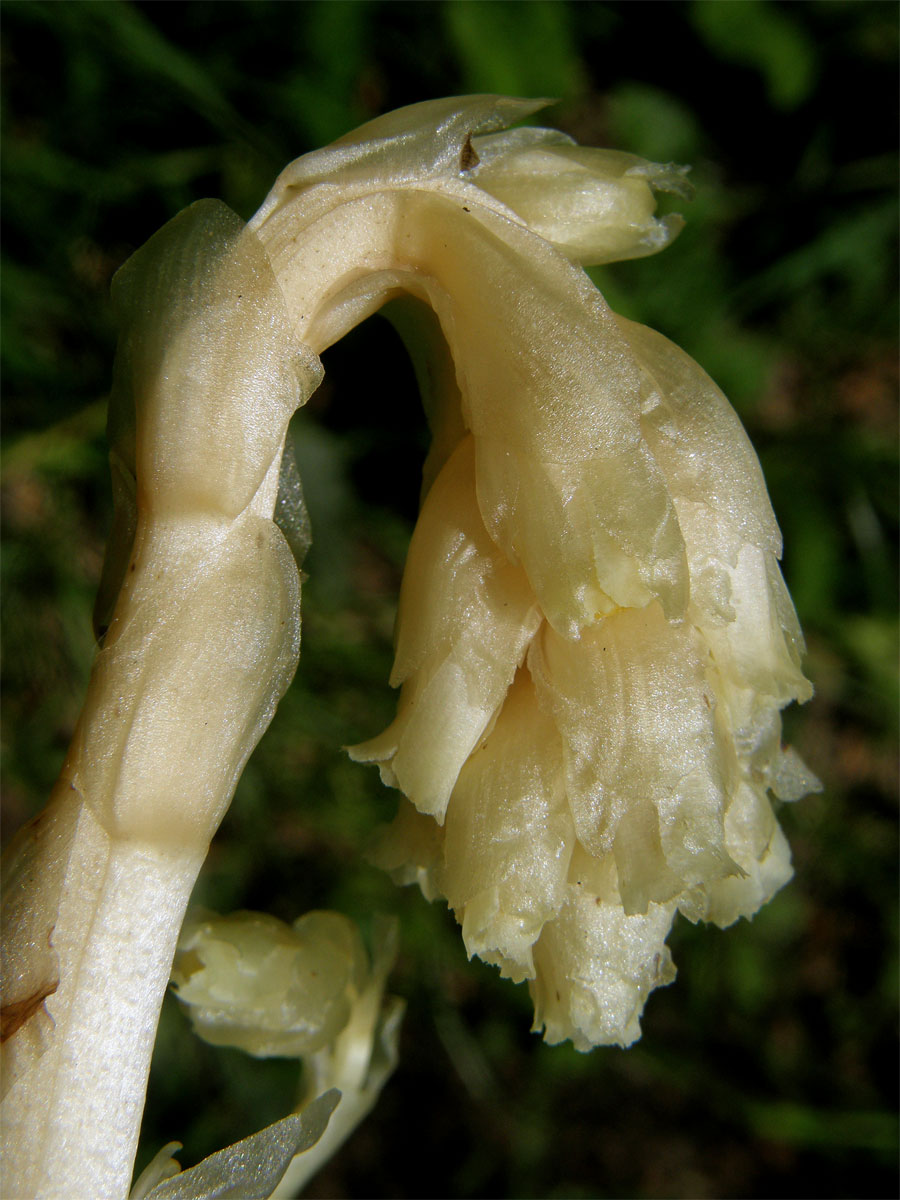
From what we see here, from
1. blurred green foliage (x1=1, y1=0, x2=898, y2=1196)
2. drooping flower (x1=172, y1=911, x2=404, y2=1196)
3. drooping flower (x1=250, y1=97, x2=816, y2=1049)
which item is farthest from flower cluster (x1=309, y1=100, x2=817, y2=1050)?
blurred green foliage (x1=1, y1=0, x2=898, y2=1196)

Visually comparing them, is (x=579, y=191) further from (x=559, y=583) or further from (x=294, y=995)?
(x=294, y=995)

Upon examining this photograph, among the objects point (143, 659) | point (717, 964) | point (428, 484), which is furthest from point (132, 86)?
point (717, 964)

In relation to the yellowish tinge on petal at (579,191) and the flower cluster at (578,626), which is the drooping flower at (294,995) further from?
the yellowish tinge on petal at (579,191)

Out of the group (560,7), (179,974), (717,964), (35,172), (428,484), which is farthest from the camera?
(717,964)

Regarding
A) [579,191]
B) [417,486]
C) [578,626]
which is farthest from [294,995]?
[417,486]

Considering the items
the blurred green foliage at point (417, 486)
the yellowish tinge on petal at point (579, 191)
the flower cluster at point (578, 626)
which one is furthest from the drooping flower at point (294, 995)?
the blurred green foliage at point (417, 486)

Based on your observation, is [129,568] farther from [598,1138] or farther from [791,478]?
[598,1138]

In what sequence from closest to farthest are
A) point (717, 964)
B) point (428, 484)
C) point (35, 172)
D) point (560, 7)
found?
point (428, 484) → point (35, 172) → point (560, 7) → point (717, 964)
